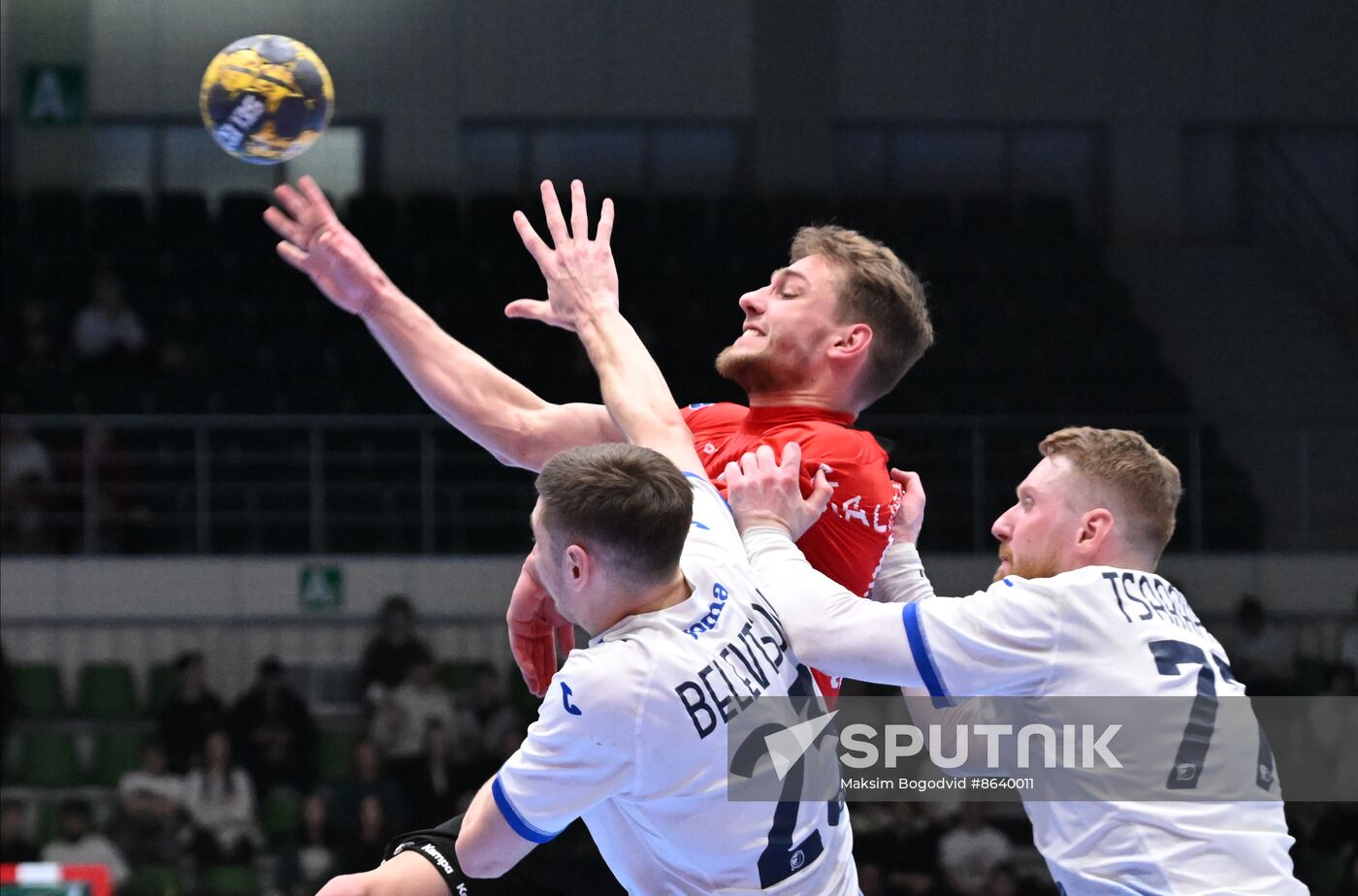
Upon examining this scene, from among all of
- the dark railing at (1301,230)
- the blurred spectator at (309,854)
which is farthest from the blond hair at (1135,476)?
the dark railing at (1301,230)

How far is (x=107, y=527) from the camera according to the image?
13.6 metres

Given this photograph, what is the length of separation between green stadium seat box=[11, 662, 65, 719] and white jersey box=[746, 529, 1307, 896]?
10.4 meters

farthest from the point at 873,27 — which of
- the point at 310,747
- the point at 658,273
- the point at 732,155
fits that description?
the point at 310,747

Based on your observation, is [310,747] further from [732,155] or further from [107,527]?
[732,155]

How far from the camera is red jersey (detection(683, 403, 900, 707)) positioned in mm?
3975

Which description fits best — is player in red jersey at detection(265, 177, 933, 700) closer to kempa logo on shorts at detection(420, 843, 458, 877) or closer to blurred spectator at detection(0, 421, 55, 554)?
kempa logo on shorts at detection(420, 843, 458, 877)

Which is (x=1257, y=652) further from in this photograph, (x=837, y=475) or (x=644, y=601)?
(x=644, y=601)

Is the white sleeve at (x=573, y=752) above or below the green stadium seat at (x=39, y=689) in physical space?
above

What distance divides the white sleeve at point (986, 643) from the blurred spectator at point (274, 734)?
30.1 ft

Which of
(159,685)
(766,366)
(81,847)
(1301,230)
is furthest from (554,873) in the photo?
(1301,230)

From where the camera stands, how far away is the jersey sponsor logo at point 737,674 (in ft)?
10.9

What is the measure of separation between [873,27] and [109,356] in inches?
369

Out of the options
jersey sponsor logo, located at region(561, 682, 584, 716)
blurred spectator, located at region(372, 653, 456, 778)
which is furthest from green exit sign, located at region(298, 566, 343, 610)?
jersey sponsor logo, located at region(561, 682, 584, 716)

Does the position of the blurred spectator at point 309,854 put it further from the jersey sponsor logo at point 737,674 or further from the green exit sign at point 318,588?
the jersey sponsor logo at point 737,674
